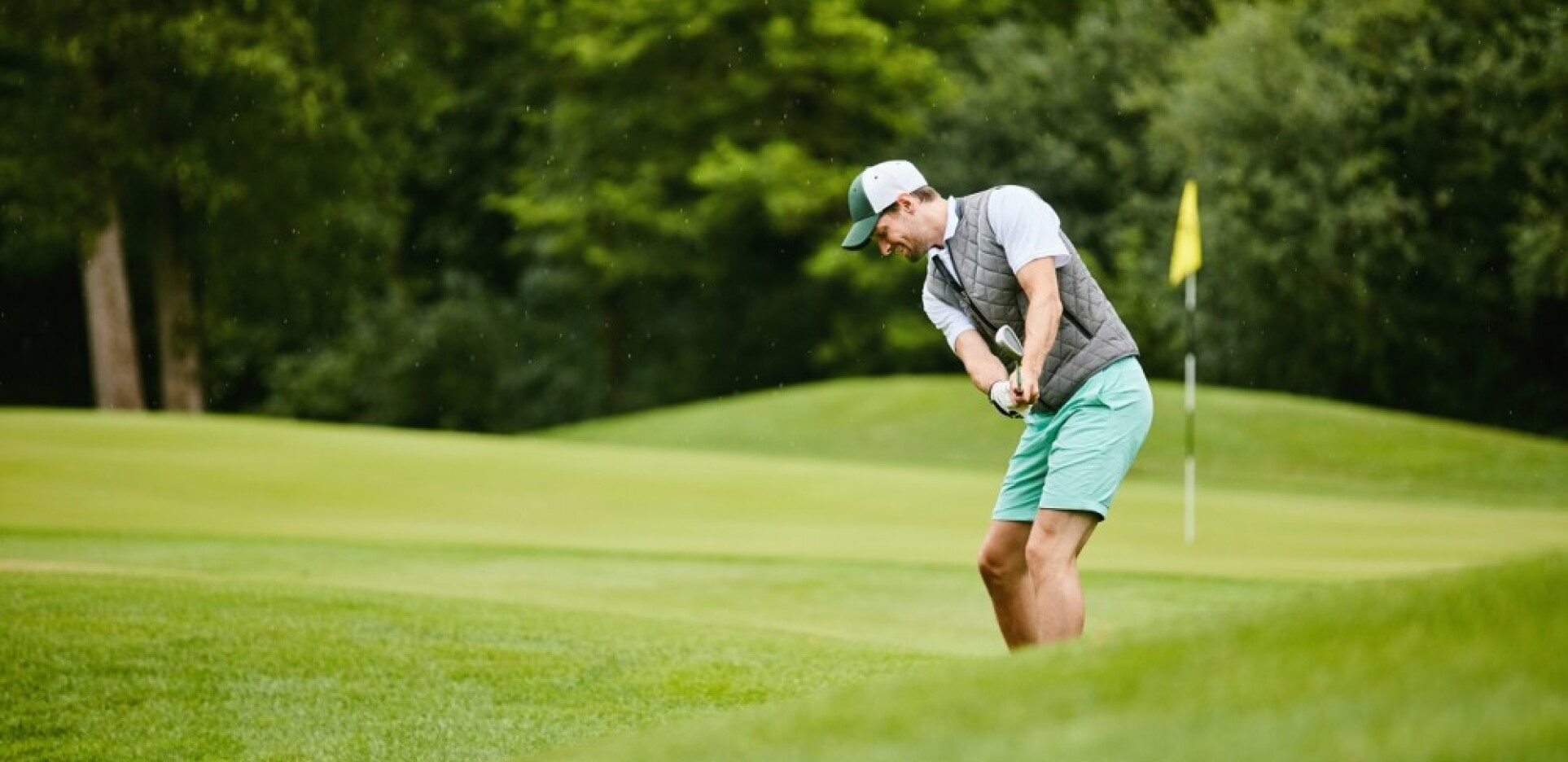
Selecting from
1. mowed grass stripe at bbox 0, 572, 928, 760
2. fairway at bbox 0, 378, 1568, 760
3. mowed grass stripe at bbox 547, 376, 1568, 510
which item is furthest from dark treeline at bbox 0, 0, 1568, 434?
mowed grass stripe at bbox 0, 572, 928, 760

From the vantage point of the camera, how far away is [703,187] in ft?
133

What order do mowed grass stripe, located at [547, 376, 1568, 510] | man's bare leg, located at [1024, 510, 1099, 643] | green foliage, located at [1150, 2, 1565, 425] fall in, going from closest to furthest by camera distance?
1. man's bare leg, located at [1024, 510, 1099, 643]
2. mowed grass stripe, located at [547, 376, 1568, 510]
3. green foliage, located at [1150, 2, 1565, 425]

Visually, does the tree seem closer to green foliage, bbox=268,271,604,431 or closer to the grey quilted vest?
green foliage, bbox=268,271,604,431

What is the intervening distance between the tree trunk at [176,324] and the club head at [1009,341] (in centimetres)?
2957

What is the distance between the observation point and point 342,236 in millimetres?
35719

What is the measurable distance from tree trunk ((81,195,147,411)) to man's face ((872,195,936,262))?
2706 cm

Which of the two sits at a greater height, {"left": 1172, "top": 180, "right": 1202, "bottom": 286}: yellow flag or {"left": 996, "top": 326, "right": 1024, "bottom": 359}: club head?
{"left": 1172, "top": 180, "right": 1202, "bottom": 286}: yellow flag

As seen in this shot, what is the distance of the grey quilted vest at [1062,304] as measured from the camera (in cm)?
621

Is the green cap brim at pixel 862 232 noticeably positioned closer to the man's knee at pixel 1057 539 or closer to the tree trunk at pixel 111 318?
the man's knee at pixel 1057 539

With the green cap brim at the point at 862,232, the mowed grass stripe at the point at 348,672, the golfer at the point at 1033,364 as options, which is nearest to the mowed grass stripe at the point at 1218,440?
the mowed grass stripe at the point at 348,672

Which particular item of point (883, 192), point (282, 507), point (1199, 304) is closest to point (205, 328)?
point (1199, 304)

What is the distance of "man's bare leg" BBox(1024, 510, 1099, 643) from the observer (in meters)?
6.02

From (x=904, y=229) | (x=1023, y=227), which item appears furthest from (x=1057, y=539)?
(x=904, y=229)

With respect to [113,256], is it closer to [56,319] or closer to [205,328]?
[205,328]
